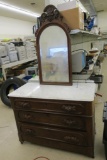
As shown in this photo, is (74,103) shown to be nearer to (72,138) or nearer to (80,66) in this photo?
(72,138)

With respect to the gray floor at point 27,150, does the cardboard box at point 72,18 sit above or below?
above

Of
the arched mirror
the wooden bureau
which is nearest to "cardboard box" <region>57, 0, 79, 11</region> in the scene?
the arched mirror

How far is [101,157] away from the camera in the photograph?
1.68m

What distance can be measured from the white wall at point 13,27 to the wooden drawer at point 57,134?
6803 mm

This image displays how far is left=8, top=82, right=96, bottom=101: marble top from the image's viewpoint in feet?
5.00

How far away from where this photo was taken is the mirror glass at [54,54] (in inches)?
70.4

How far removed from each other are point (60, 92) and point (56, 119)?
0.32 m

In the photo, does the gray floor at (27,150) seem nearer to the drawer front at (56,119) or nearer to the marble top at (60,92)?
the drawer front at (56,119)

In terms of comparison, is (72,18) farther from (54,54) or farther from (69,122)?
(69,122)

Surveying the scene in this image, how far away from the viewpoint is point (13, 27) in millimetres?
8562

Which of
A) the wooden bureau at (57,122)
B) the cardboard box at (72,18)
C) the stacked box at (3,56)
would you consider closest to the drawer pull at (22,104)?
the wooden bureau at (57,122)

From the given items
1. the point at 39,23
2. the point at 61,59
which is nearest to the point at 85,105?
the point at 61,59

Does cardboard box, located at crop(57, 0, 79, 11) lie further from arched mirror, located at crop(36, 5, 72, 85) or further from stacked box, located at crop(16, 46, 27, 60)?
stacked box, located at crop(16, 46, 27, 60)

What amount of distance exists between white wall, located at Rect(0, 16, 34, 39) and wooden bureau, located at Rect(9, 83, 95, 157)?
22.2 ft
